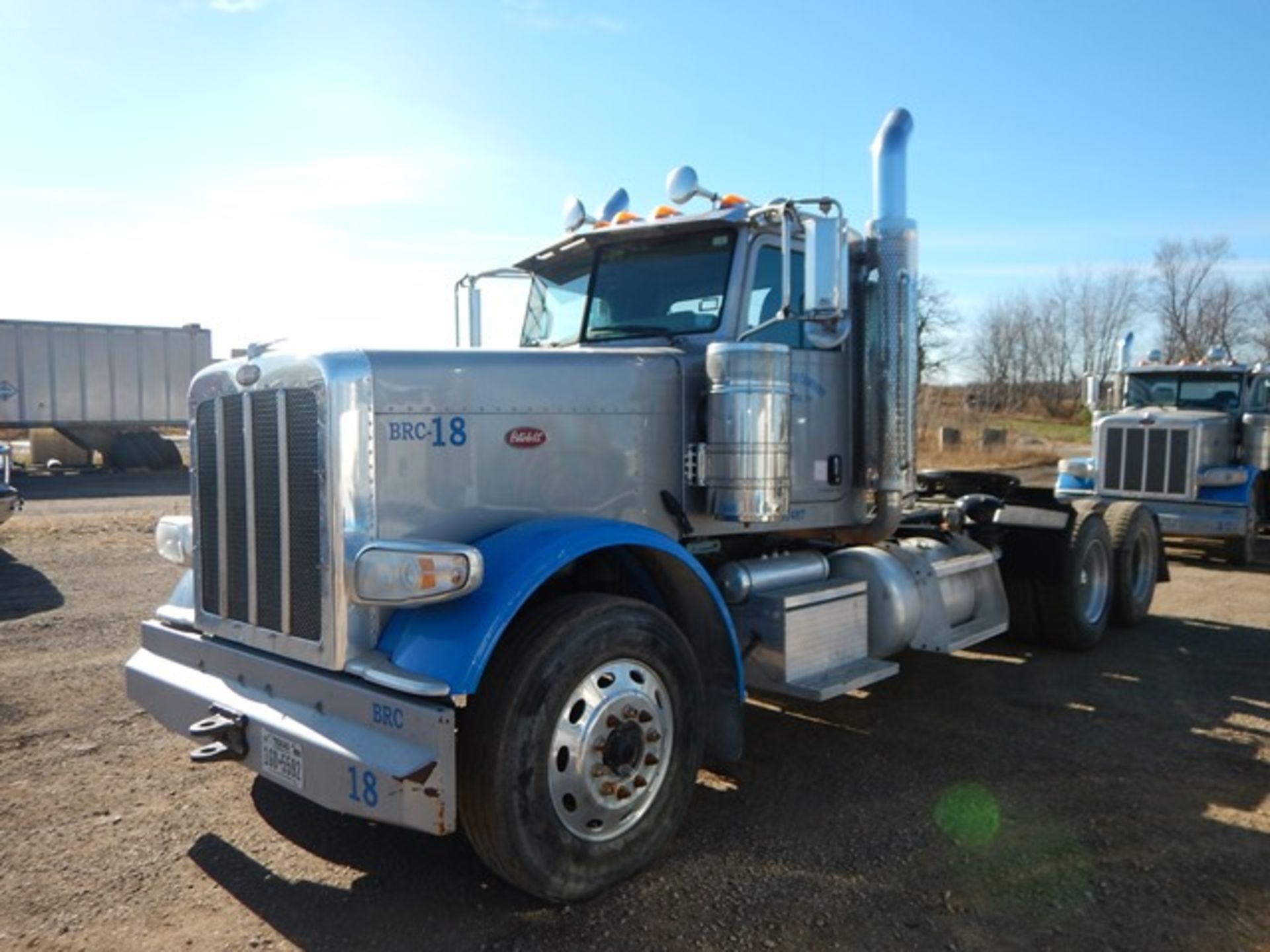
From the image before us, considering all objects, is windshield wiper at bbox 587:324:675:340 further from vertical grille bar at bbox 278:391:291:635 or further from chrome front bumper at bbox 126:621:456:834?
chrome front bumper at bbox 126:621:456:834

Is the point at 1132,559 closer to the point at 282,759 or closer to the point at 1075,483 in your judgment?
the point at 1075,483

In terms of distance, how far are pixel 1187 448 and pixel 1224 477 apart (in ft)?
1.68

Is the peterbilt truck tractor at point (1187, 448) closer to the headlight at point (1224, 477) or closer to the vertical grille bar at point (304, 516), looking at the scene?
the headlight at point (1224, 477)

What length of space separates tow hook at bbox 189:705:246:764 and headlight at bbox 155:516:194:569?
1010 mm

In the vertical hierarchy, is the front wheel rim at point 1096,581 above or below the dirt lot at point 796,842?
above

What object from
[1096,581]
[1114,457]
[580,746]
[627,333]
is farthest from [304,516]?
[1114,457]

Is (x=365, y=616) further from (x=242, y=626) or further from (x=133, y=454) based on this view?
(x=133, y=454)

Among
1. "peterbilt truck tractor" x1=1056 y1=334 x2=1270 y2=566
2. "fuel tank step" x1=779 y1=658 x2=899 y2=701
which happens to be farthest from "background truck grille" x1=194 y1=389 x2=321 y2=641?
"peterbilt truck tractor" x1=1056 y1=334 x2=1270 y2=566

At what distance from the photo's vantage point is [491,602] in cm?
324

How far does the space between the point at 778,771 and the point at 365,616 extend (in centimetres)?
222

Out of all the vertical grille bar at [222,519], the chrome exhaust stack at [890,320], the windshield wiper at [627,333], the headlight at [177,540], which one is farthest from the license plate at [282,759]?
the chrome exhaust stack at [890,320]

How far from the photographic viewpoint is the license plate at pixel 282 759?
3336 mm

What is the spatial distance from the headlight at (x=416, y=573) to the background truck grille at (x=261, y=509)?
12.7 inches

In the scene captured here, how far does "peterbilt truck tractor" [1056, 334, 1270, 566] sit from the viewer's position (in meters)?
11.2
